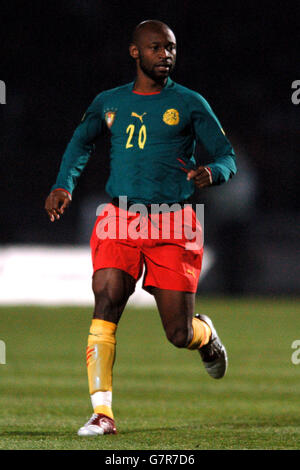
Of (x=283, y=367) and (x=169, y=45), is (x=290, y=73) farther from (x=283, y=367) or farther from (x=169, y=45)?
(x=169, y=45)

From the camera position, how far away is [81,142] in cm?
558

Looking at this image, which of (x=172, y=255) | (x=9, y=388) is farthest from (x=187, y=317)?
(x=9, y=388)

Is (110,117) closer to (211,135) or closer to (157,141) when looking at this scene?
(157,141)

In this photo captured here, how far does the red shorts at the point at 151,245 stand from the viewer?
5.27 meters

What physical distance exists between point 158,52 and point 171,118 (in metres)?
0.39

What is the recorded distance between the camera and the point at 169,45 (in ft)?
17.6

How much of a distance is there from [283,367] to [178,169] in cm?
475

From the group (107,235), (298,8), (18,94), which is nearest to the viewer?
(107,235)

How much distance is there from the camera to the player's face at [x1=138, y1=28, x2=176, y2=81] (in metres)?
5.34

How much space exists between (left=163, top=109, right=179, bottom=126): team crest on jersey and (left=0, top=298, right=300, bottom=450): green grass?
70.3 inches

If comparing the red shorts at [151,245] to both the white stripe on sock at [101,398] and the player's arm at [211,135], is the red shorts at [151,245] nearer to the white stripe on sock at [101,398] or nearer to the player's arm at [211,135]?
the player's arm at [211,135]

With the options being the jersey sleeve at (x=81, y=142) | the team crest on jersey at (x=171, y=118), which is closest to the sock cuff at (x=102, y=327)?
the jersey sleeve at (x=81, y=142)

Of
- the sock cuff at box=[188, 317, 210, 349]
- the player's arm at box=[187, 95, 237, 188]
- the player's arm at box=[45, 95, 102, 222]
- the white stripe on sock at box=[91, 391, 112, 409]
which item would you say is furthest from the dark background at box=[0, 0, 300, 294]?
the white stripe on sock at box=[91, 391, 112, 409]

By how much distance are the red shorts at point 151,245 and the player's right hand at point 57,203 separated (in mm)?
228
